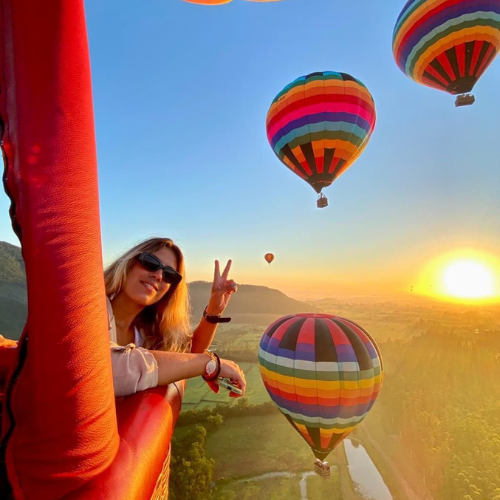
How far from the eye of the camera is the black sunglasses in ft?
5.40

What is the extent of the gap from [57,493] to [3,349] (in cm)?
58

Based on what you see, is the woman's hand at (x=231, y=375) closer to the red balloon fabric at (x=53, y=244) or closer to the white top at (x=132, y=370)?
the white top at (x=132, y=370)

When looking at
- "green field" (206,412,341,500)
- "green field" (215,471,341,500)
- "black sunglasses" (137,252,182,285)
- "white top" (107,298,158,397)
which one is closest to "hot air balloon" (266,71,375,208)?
"black sunglasses" (137,252,182,285)

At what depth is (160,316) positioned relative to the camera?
1.85 m

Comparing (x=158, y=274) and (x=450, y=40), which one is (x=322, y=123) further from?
(x=158, y=274)

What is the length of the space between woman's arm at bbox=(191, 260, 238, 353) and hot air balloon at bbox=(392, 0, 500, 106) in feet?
33.7

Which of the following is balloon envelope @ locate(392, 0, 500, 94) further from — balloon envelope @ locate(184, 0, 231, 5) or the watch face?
the watch face

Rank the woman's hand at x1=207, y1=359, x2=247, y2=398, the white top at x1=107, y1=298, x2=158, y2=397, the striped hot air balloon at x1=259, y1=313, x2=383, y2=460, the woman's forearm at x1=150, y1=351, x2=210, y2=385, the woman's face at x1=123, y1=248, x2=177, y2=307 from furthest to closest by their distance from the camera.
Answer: the striped hot air balloon at x1=259, y1=313, x2=383, y2=460, the woman's face at x1=123, y1=248, x2=177, y2=307, the woman's hand at x1=207, y1=359, x2=247, y2=398, the woman's forearm at x1=150, y1=351, x2=210, y2=385, the white top at x1=107, y1=298, x2=158, y2=397

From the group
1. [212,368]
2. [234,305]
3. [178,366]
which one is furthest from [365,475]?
[234,305]

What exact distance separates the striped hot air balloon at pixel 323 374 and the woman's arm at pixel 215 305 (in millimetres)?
Answer: 5895

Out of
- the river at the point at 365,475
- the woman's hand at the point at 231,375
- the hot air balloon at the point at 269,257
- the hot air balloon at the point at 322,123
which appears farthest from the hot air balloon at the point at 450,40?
the river at the point at 365,475

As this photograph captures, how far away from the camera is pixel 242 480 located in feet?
57.1

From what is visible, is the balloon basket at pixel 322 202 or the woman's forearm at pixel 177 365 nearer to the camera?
the woman's forearm at pixel 177 365

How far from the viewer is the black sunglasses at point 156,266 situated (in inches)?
64.8
